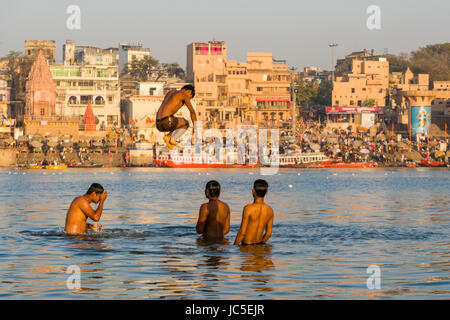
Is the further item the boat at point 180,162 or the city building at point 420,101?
the city building at point 420,101

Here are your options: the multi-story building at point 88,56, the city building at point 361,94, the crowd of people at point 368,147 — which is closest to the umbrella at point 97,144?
the multi-story building at point 88,56

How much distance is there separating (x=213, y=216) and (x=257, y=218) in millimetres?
2607

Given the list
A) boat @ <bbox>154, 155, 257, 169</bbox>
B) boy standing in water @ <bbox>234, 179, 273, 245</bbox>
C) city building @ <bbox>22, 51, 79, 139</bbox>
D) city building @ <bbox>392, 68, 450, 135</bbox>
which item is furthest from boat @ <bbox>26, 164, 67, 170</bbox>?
boy standing in water @ <bbox>234, 179, 273, 245</bbox>

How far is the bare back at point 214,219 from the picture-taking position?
21766 millimetres

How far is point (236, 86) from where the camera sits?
138 metres

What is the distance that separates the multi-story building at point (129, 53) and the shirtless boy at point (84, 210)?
13037 cm

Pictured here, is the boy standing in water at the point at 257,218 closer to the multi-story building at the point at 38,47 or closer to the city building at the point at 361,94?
the city building at the point at 361,94

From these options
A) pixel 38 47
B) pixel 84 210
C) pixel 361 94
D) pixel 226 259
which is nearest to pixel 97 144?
pixel 38 47

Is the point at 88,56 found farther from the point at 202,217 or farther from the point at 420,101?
the point at 202,217

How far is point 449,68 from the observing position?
16575 cm

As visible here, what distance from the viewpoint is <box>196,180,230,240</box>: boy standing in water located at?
2142cm

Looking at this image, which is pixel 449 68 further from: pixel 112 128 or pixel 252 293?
pixel 252 293
